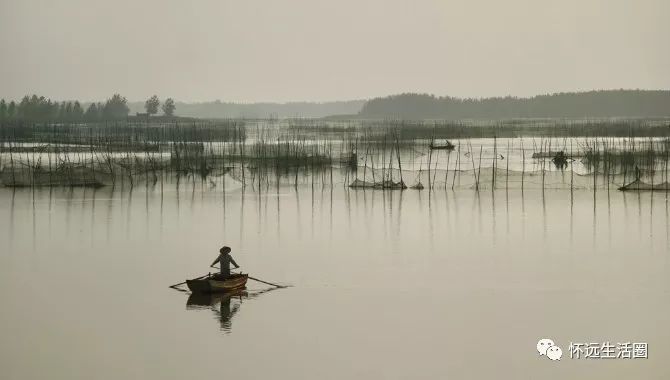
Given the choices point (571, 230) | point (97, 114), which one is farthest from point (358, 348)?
point (97, 114)

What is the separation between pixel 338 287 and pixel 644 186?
9735 millimetres

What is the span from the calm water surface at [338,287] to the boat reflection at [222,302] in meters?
0.03

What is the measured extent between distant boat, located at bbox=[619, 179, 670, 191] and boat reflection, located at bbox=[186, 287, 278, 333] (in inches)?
408

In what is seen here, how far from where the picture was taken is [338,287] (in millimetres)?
10930

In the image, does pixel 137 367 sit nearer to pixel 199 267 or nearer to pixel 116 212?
pixel 199 267

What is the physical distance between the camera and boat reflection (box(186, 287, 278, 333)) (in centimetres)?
959

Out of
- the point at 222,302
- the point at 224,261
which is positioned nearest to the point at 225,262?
the point at 224,261

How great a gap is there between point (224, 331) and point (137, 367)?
1106 millimetres

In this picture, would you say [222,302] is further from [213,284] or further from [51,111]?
[51,111]

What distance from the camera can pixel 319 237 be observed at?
1470cm

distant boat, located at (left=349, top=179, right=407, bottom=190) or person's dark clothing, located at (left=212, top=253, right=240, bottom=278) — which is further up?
distant boat, located at (left=349, top=179, right=407, bottom=190)

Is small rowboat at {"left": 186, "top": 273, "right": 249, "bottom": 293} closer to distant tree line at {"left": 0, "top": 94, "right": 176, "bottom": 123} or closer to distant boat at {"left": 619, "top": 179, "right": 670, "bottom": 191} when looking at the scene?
distant boat at {"left": 619, "top": 179, "right": 670, "bottom": 191}

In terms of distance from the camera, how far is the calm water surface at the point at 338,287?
8.13 meters

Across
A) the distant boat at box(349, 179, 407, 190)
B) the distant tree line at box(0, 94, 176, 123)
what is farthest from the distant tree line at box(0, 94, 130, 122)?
the distant boat at box(349, 179, 407, 190)
